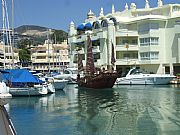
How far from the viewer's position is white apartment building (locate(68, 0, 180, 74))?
8000 cm

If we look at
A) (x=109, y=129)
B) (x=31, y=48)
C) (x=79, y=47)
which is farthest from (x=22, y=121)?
(x=31, y=48)

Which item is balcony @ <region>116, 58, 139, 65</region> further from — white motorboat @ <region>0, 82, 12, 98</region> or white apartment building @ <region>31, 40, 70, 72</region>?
white motorboat @ <region>0, 82, 12, 98</region>

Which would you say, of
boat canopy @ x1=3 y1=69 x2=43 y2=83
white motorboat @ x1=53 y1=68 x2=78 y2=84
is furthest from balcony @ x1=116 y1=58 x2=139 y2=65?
boat canopy @ x1=3 y1=69 x2=43 y2=83

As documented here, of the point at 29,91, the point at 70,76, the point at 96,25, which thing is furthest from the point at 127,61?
the point at 29,91

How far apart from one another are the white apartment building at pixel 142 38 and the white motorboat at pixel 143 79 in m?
6.07

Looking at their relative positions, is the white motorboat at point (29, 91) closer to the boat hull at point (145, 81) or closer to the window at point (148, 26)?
the boat hull at point (145, 81)

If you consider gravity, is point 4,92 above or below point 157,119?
above

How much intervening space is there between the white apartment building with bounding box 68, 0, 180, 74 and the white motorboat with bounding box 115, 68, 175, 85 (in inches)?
239

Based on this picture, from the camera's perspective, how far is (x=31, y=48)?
488ft

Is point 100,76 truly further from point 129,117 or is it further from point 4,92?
point 4,92

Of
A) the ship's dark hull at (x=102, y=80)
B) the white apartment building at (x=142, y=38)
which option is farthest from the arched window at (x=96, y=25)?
the ship's dark hull at (x=102, y=80)

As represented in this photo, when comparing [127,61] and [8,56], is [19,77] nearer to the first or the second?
[8,56]

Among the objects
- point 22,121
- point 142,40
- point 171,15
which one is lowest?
point 22,121

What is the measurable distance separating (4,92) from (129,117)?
69.5 feet
